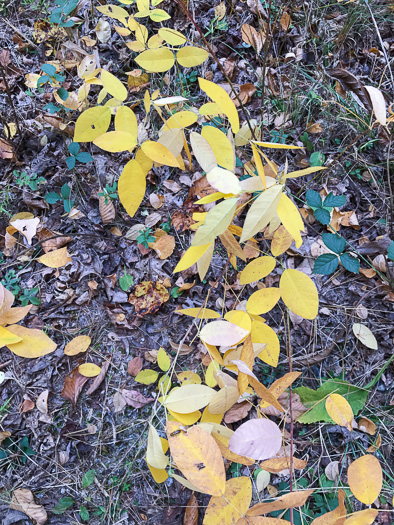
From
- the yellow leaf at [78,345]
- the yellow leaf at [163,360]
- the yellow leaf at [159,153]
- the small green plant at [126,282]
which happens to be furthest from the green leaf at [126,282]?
the yellow leaf at [159,153]

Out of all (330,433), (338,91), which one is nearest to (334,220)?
(338,91)

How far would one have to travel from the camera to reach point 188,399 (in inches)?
42.2

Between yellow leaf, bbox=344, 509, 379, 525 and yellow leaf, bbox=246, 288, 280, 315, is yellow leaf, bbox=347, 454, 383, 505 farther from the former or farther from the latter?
yellow leaf, bbox=246, 288, 280, 315

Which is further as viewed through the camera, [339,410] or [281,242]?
[281,242]

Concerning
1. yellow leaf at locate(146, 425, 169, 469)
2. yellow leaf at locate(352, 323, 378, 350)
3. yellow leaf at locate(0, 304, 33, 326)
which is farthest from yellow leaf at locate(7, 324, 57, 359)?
yellow leaf at locate(352, 323, 378, 350)

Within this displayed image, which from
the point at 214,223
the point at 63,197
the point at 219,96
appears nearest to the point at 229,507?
the point at 214,223

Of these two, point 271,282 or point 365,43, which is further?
point 365,43

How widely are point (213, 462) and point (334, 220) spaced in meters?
1.44

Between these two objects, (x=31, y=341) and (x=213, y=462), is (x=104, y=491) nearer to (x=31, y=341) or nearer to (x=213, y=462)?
(x=31, y=341)

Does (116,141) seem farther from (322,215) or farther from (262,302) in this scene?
(322,215)

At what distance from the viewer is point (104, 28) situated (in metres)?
2.23

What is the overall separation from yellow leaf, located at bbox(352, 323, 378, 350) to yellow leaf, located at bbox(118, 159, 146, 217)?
3.97 feet

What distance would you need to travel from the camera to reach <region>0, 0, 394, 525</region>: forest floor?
1628 mm

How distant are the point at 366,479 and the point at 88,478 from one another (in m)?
1.21
